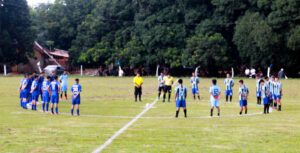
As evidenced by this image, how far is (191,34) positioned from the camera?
70938 mm

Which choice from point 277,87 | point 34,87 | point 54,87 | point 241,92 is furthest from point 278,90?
point 34,87

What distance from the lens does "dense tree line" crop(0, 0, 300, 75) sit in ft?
200

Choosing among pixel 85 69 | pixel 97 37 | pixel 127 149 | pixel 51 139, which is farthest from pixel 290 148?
pixel 85 69

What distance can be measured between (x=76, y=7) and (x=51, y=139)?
75.3 meters

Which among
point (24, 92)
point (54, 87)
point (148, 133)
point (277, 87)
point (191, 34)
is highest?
point (191, 34)

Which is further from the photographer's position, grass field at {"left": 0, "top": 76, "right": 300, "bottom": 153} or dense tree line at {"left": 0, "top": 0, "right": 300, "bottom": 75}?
dense tree line at {"left": 0, "top": 0, "right": 300, "bottom": 75}

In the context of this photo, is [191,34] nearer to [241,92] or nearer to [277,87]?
[277,87]

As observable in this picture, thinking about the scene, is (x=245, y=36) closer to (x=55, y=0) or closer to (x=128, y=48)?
(x=128, y=48)

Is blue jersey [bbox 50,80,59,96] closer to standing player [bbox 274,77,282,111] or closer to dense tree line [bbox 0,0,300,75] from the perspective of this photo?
standing player [bbox 274,77,282,111]

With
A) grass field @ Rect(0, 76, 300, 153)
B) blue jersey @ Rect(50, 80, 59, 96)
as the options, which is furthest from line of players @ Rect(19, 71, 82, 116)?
grass field @ Rect(0, 76, 300, 153)

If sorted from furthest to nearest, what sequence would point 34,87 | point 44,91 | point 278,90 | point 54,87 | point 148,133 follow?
point 278,90, point 34,87, point 44,91, point 54,87, point 148,133

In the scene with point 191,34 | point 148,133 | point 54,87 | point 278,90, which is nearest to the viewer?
point 148,133

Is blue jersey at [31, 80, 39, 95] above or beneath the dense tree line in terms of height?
beneath

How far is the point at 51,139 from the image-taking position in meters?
12.5
